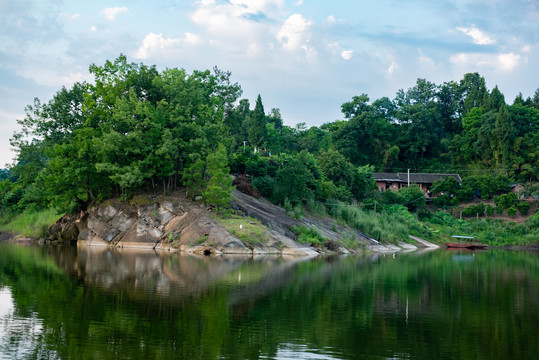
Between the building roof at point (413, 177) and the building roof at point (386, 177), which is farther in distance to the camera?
the building roof at point (413, 177)

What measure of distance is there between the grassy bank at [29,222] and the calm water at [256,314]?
30022 mm

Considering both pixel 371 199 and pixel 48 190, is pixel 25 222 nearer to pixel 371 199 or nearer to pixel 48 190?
pixel 48 190

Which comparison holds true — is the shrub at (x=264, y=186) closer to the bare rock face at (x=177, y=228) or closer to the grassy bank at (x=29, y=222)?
the bare rock face at (x=177, y=228)

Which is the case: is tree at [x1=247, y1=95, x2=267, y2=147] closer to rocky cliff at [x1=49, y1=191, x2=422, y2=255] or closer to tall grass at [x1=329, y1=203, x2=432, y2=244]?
tall grass at [x1=329, y1=203, x2=432, y2=244]

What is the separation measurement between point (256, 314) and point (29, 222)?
168ft

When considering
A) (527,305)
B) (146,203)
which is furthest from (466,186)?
(527,305)

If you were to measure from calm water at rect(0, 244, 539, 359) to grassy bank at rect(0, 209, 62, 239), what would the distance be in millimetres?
30022

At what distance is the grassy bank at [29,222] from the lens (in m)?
59.2

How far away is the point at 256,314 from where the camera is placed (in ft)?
57.7

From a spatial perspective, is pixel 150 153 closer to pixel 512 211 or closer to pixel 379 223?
pixel 379 223

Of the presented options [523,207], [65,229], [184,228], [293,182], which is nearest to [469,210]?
[523,207]

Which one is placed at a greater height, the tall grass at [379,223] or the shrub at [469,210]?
the shrub at [469,210]

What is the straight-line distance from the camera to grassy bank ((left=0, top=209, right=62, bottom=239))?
5922 cm

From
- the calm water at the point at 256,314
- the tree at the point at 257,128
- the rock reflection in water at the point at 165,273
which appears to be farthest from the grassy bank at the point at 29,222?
the tree at the point at 257,128
